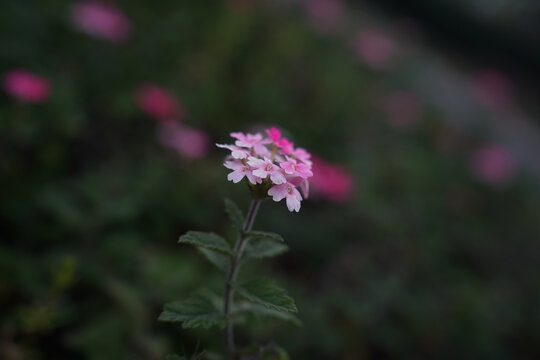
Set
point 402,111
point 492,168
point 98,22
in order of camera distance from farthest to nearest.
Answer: point 402,111, point 492,168, point 98,22

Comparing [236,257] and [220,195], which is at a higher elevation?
[220,195]

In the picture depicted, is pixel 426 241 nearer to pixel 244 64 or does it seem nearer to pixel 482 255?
pixel 482 255

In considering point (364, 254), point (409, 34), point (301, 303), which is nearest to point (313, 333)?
point (301, 303)

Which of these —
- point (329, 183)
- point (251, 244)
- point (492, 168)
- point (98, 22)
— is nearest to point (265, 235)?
point (251, 244)

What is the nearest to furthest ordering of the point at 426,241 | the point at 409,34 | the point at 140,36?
1. the point at 426,241
2. the point at 140,36
3. the point at 409,34

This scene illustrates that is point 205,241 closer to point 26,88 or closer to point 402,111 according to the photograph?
point 26,88

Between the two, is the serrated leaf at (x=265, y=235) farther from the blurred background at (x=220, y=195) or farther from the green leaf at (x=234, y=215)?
the blurred background at (x=220, y=195)

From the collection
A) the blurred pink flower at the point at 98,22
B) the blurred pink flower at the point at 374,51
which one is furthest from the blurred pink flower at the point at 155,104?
the blurred pink flower at the point at 374,51
